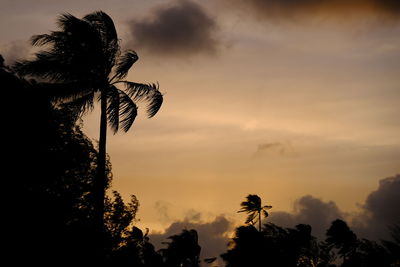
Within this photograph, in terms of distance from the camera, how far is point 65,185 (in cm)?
2461

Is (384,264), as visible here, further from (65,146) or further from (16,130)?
(16,130)

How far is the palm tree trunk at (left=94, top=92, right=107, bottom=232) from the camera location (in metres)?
22.2

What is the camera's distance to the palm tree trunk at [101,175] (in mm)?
22234

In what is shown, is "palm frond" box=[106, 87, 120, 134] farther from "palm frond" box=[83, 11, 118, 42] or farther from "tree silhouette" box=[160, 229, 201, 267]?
"tree silhouette" box=[160, 229, 201, 267]

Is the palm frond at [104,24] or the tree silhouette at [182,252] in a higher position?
the palm frond at [104,24]

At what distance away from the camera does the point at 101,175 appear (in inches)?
913

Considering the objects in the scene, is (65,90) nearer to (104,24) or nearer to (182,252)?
(104,24)

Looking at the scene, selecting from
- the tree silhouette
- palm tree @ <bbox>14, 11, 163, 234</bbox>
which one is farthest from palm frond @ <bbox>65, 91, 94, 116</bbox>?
the tree silhouette

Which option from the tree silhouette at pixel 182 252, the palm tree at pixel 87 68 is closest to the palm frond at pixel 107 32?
the palm tree at pixel 87 68

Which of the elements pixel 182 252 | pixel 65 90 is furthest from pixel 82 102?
pixel 182 252

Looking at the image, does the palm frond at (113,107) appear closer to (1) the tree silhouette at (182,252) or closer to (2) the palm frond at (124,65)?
(2) the palm frond at (124,65)

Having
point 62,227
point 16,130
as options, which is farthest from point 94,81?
point 62,227

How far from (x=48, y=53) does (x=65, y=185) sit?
20.9ft

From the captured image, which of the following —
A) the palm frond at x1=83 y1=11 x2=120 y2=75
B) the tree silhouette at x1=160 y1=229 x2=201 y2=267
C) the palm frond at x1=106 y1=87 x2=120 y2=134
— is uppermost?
the palm frond at x1=83 y1=11 x2=120 y2=75
